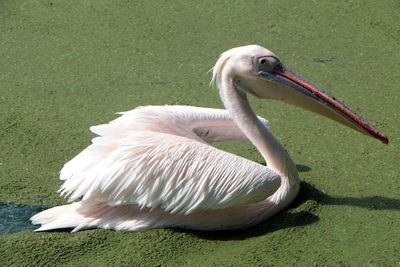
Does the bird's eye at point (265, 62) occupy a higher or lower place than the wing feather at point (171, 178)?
higher

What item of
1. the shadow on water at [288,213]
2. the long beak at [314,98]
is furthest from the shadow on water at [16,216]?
the long beak at [314,98]

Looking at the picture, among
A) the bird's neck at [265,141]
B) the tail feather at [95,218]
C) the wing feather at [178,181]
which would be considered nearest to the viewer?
the wing feather at [178,181]

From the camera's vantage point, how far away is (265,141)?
3498mm

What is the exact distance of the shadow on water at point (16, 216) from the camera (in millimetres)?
3498

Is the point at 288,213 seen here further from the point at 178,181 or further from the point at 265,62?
the point at 265,62

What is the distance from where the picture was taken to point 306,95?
135 inches

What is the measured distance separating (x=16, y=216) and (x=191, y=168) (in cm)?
80

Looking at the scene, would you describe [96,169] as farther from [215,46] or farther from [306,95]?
[215,46]

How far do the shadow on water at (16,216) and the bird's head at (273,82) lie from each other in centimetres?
93

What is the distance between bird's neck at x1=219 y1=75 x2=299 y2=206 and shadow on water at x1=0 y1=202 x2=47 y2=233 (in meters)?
0.88

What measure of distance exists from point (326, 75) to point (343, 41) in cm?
39

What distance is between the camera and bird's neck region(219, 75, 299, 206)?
11.3 feet

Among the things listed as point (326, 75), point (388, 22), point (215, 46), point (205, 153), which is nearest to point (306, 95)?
point (205, 153)

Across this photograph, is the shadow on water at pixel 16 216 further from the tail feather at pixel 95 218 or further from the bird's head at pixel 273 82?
the bird's head at pixel 273 82
